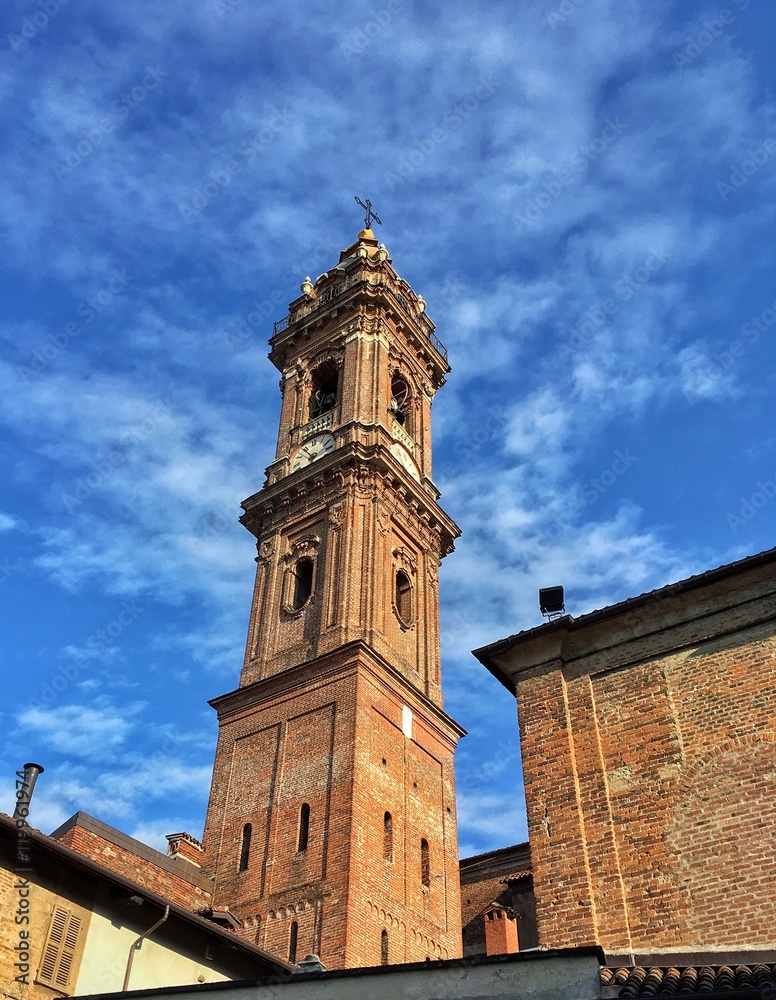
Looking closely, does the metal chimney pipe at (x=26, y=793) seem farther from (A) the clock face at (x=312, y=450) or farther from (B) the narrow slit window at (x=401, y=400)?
(B) the narrow slit window at (x=401, y=400)

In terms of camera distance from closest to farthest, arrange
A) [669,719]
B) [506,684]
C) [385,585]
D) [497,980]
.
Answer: [497,980], [669,719], [506,684], [385,585]

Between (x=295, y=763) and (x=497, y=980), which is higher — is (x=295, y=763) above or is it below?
above

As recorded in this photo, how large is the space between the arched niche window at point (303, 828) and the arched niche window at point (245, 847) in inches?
61.0

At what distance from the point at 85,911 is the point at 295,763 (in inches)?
404

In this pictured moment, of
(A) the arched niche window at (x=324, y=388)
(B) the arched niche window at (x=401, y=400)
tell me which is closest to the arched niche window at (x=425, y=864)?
(B) the arched niche window at (x=401, y=400)

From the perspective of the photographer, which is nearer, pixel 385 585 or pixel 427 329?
pixel 385 585

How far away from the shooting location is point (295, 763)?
23141 millimetres

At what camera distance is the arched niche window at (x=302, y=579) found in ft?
89.8

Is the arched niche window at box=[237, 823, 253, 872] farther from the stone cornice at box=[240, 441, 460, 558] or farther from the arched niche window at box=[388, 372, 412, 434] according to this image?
the arched niche window at box=[388, 372, 412, 434]

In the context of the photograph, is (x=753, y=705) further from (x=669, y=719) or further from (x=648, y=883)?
(x=648, y=883)

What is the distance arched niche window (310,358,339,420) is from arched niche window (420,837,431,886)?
1466 centimetres

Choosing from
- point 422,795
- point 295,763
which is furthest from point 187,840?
point 422,795

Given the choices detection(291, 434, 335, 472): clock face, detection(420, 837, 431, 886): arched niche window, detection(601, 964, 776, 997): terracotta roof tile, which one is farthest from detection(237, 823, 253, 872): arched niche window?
detection(601, 964, 776, 997): terracotta roof tile

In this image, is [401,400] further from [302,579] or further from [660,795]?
[660,795]
